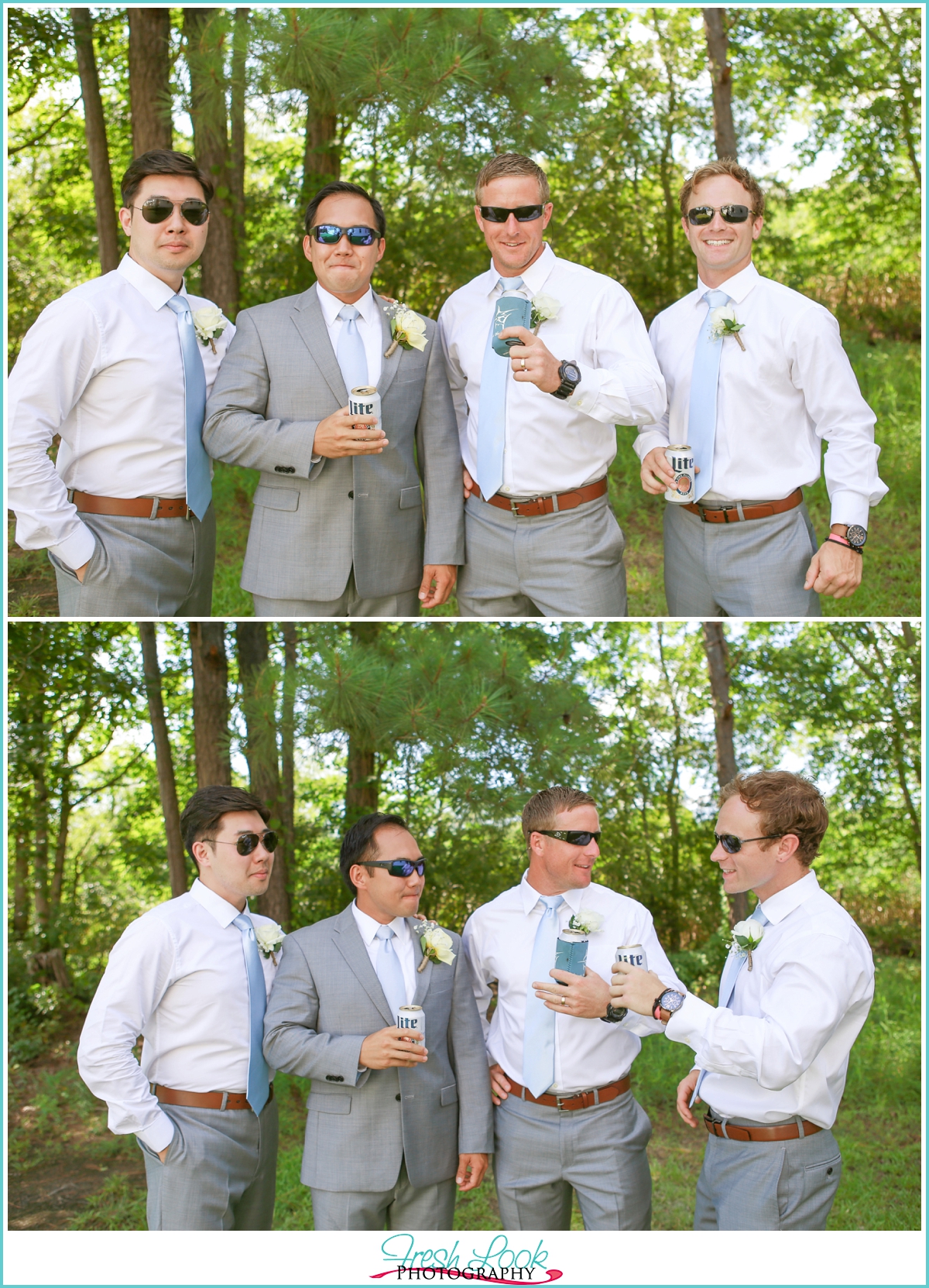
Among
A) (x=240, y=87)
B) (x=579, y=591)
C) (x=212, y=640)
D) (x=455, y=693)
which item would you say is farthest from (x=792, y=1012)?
(x=240, y=87)

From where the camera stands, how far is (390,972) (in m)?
4.63

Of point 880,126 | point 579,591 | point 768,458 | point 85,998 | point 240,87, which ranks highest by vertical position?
point 880,126

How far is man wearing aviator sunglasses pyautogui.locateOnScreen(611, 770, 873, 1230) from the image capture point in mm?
3857

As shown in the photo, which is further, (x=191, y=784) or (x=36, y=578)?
(x=191, y=784)

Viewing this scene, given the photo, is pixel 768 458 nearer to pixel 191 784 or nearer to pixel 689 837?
pixel 689 837

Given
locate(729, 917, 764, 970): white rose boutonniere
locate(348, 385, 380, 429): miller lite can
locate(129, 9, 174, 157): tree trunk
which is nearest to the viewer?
locate(729, 917, 764, 970): white rose boutonniere

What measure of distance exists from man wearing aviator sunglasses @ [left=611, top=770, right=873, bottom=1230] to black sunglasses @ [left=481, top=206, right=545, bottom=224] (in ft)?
7.95

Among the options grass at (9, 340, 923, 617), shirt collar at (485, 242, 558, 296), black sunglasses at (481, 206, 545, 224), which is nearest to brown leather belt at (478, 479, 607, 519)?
shirt collar at (485, 242, 558, 296)

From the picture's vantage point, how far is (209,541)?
5.23 m

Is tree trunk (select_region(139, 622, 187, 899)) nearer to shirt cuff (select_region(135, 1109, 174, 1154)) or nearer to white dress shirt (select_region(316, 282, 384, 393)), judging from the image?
shirt cuff (select_region(135, 1109, 174, 1154))

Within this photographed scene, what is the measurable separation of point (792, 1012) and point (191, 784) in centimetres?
619

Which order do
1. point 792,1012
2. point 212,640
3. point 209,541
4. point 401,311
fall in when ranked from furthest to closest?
point 212,640, point 209,541, point 401,311, point 792,1012

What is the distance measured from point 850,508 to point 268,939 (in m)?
2.94

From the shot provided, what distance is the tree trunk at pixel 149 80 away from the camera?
7.54 meters
